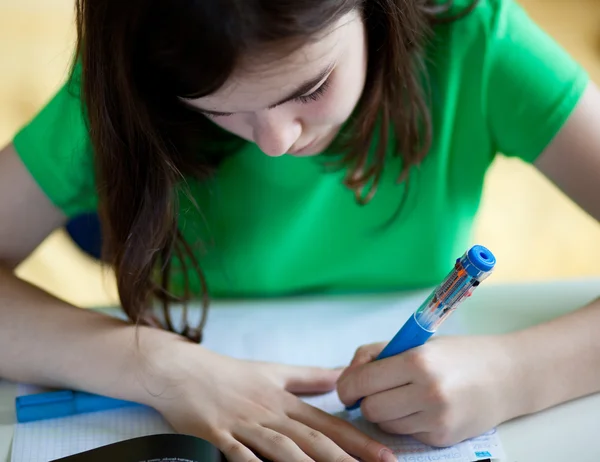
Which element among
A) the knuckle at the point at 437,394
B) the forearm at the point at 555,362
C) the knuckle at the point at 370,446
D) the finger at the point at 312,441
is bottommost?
the finger at the point at 312,441

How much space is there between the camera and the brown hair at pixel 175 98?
21.8 inches

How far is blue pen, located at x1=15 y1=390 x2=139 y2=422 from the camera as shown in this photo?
705 mm

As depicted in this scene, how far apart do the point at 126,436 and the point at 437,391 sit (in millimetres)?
269

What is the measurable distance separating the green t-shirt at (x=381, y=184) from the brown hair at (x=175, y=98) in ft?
0.09

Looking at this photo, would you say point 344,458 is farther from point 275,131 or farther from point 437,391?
point 275,131

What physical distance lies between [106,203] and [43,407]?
190mm

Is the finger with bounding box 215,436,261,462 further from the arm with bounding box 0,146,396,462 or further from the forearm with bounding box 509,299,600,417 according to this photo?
the forearm with bounding box 509,299,600,417

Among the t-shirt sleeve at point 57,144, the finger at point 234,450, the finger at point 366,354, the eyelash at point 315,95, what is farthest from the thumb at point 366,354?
the t-shirt sleeve at point 57,144

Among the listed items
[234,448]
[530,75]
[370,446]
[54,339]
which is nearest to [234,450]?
[234,448]

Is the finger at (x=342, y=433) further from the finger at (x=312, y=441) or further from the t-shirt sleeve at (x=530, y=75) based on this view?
the t-shirt sleeve at (x=530, y=75)

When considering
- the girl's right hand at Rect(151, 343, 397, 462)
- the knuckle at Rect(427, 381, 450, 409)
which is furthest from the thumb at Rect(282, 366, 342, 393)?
the knuckle at Rect(427, 381, 450, 409)

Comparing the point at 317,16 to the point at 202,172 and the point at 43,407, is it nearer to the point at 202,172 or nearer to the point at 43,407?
the point at 202,172

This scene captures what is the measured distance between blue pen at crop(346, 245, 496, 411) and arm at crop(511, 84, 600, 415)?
109mm

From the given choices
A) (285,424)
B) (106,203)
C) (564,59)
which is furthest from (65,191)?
(564,59)
